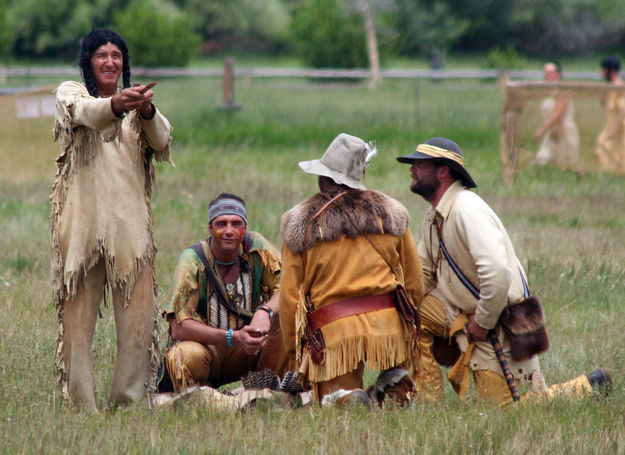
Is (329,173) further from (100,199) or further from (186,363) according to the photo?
(186,363)

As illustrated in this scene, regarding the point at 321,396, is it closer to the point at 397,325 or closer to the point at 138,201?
the point at 397,325

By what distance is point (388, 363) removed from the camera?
5309mm

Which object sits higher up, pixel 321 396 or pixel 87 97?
pixel 87 97

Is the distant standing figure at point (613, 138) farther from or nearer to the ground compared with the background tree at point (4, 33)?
nearer to the ground

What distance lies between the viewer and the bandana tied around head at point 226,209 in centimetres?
579

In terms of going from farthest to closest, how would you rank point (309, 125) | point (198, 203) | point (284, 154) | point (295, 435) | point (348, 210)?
point (309, 125) → point (284, 154) → point (198, 203) → point (348, 210) → point (295, 435)

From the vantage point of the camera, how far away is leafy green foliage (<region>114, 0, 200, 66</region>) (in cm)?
4169

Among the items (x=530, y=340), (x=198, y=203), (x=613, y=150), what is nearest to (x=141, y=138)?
(x=530, y=340)

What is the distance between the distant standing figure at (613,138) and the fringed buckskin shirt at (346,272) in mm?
9216

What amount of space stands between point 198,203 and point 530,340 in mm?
6671

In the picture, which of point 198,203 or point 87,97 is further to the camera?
point 198,203

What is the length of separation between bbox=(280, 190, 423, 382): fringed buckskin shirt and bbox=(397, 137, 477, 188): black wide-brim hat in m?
0.43

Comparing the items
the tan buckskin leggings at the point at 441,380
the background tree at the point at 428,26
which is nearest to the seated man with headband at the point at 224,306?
the tan buckskin leggings at the point at 441,380

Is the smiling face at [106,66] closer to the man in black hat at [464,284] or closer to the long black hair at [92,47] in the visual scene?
the long black hair at [92,47]
